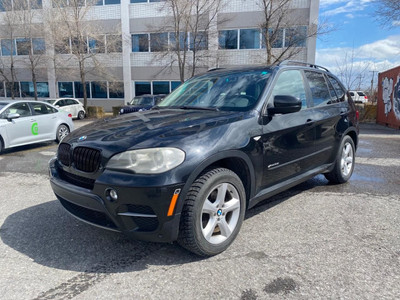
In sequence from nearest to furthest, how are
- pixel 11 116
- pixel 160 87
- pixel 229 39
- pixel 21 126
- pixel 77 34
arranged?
1. pixel 11 116
2. pixel 21 126
3. pixel 77 34
4. pixel 229 39
5. pixel 160 87

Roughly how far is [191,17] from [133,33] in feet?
20.3

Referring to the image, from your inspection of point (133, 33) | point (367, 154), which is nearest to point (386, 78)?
point (367, 154)

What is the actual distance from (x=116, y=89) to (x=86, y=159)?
23.9 m

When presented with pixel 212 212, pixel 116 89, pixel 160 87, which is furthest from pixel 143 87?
pixel 212 212

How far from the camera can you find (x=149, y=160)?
247 cm

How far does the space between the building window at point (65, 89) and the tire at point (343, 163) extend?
26.3 m

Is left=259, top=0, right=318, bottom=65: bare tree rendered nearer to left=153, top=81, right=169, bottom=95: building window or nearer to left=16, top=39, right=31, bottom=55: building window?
left=153, top=81, right=169, bottom=95: building window

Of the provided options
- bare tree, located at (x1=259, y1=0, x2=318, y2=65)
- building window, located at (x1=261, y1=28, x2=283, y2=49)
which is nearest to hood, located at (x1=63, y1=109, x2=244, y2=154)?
bare tree, located at (x1=259, y1=0, x2=318, y2=65)

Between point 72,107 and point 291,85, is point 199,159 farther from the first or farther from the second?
point 72,107

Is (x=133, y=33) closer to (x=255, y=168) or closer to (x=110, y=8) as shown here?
(x=110, y=8)

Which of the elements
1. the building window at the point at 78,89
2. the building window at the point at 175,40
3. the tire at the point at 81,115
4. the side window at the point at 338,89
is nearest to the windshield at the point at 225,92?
the side window at the point at 338,89

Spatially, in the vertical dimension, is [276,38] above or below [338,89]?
above

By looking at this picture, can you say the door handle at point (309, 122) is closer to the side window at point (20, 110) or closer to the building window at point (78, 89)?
the side window at point (20, 110)

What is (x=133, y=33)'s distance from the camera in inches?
985
